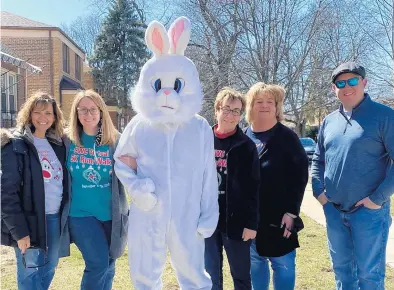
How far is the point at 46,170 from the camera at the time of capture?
298 centimetres

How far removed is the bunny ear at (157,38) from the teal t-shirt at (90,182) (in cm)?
85

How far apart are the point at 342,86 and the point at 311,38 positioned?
1056 cm

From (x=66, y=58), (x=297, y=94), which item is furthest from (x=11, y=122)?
(x=297, y=94)

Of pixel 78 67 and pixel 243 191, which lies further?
pixel 78 67

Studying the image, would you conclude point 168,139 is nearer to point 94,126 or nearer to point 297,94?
point 94,126

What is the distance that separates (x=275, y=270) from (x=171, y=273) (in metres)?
1.58

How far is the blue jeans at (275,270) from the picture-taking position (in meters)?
3.17

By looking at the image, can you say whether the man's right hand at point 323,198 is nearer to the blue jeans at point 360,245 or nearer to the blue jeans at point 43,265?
the blue jeans at point 360,245

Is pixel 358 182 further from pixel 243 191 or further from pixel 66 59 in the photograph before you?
pixel 66 59

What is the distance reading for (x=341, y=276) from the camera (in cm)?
322

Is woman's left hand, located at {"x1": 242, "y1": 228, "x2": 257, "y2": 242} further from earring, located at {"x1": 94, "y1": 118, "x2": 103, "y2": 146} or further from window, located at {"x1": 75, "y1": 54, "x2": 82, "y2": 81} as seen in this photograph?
window, located at {"x1": 75, "y1": 54, "x2": 82, "y2": 81}

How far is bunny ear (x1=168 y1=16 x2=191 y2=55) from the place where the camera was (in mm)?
2852

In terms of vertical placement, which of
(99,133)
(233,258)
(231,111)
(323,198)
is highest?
(231,111)

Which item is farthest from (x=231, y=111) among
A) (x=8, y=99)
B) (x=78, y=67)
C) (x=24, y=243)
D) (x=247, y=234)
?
(x=78, y=67)
